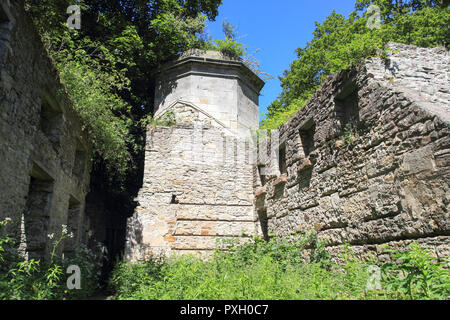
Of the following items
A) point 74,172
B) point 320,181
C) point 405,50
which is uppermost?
point 405,50

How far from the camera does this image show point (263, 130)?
34.2ft

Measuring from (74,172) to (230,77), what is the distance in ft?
18.2

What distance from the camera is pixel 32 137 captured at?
528 cm

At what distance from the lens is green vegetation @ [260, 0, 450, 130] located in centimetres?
1430

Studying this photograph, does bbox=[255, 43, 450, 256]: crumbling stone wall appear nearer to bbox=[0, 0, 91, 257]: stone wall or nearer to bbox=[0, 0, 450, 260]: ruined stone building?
bbox=[0, 0, 450, 260]: ruined stone building

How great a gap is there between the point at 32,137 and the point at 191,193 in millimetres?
4948

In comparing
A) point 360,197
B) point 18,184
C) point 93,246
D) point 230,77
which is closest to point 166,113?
point 230,77

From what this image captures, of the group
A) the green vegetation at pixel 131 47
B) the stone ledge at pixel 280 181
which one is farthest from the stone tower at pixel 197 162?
the stone ledge at pixel 280 181

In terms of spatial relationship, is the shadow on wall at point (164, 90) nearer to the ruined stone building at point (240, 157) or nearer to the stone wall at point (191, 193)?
the ruined stone building at point (240, 157)

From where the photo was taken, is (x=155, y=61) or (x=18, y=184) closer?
(x=18, y=184)

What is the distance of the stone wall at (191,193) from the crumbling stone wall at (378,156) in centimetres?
255

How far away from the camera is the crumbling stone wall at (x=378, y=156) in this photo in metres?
3.94

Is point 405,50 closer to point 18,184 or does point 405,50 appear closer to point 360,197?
point 360,197

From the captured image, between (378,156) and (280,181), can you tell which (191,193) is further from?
(378,156)
